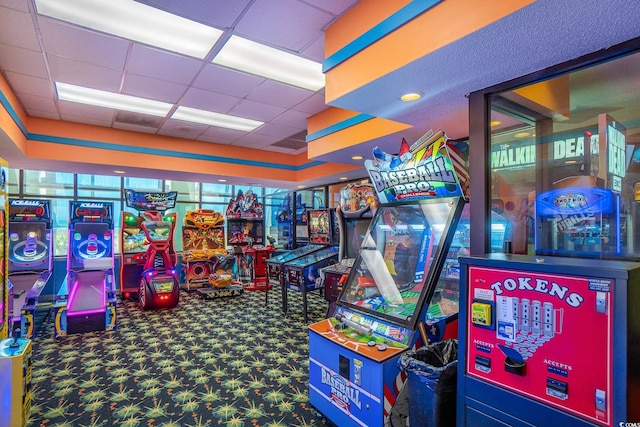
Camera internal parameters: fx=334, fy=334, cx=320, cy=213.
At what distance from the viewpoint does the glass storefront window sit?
175 cm

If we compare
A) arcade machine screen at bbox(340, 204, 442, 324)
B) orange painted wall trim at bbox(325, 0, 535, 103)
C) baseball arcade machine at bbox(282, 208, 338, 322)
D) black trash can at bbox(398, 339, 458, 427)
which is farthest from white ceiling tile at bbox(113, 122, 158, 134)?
black trash can at bbox(398, 339, 458, 427)

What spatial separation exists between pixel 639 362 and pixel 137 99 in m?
5.20

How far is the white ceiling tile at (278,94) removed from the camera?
3.89 metres

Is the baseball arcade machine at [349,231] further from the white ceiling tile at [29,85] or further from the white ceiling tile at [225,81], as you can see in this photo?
the white ceiling tile at [29,85]

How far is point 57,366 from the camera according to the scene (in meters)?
3.28

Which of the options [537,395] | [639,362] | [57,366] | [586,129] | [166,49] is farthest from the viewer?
[57,366]

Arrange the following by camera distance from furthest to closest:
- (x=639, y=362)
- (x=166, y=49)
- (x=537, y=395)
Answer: (x=166, y=49) < (x=537, y=395) < (x=639, y=362)

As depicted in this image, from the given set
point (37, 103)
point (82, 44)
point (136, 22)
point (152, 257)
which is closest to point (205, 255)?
point (152, 257)

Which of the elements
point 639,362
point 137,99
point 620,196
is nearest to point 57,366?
point 137,99

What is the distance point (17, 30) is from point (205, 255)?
453 centimetres

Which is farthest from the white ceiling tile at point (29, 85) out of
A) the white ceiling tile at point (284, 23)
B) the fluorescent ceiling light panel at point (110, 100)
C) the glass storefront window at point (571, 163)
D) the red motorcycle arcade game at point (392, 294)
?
the glass storefront window at point (571, 163)

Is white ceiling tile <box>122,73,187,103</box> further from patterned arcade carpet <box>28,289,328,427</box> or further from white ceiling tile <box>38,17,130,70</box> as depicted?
patterned arcade carpet <box>28,289,328,427</box>

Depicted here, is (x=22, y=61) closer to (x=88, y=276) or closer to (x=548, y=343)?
(x=88, y=276)

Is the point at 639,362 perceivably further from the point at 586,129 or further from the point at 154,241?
the point at 154,241
